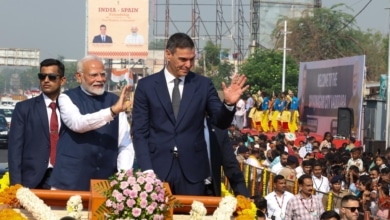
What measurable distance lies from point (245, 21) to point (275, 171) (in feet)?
226

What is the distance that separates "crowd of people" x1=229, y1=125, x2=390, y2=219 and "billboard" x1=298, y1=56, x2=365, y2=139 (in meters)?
6.47

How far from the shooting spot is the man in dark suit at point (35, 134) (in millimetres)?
8758

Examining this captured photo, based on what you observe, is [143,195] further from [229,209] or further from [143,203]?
[229,209]

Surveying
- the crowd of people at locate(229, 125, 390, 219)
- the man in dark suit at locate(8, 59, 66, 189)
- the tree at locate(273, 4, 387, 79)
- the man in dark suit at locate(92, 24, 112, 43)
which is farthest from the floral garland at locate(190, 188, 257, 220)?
the man in dark suit at locate(92, 24, 112, 43)

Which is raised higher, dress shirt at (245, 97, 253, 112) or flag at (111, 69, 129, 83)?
flag at (111, 69, 129, 83)

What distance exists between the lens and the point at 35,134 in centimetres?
888

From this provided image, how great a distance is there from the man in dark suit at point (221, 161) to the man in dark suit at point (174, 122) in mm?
230

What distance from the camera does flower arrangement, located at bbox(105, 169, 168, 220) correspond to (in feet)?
21.7

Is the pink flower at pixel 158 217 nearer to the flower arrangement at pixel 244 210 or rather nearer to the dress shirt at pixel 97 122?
the flower arrangement at pixel 244 210

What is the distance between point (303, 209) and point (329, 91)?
20332 millimetres

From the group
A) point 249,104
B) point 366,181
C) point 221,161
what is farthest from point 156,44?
point 221,161

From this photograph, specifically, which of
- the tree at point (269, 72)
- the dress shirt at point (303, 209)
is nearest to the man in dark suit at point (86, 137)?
the dress shirt at point (303, 209)

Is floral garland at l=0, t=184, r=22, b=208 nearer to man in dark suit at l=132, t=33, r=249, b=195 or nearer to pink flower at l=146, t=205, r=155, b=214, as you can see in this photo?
man in dark suit at l=132, t=33, r=249, b=195

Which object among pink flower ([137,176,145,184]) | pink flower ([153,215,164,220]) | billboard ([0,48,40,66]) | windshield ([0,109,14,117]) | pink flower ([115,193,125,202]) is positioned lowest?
windshield ([0,109,14,117])
